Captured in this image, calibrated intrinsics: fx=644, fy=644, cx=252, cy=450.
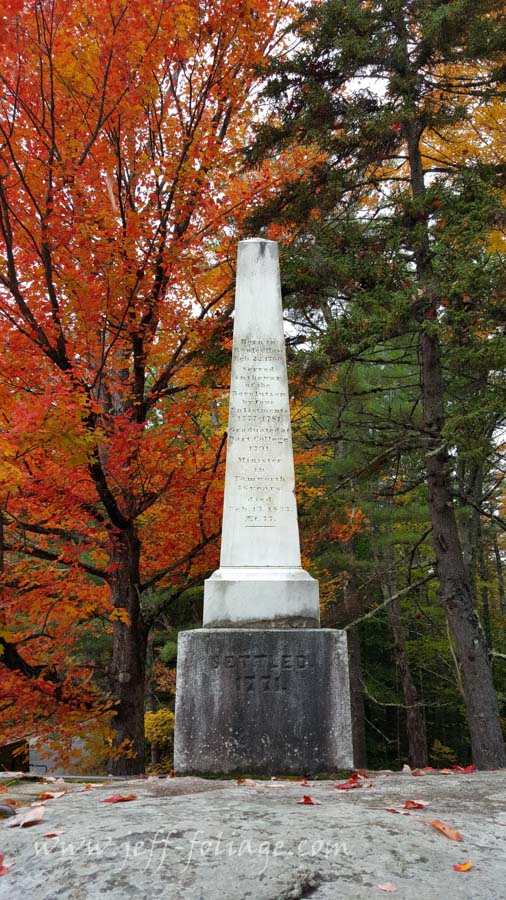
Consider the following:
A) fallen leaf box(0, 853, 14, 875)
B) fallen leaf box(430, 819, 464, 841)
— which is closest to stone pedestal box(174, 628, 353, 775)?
fallen leaf box(430, 819, 464, 841)

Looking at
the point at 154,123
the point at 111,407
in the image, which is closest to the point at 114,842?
the point at 111,407

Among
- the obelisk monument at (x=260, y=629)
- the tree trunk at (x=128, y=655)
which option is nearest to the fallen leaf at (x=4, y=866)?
the obelisk monument at (x=260, y=629)

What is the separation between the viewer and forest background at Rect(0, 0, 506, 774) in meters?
6.94

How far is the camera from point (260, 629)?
461 cm

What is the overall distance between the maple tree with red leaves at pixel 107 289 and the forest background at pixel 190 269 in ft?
0.13

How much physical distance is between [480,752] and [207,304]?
7.20 metres

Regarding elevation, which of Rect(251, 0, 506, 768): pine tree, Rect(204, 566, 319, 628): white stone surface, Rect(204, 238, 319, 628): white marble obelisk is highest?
Rect(251, 0, 506, 768): pine tree

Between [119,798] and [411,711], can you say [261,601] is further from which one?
[411,711]

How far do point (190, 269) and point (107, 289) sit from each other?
1431 millimetres

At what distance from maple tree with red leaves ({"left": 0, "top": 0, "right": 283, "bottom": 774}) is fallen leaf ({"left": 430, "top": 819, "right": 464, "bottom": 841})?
175 inches

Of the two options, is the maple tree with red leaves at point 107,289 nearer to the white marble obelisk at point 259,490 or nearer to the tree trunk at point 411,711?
the white marble obelisk at point 259,490

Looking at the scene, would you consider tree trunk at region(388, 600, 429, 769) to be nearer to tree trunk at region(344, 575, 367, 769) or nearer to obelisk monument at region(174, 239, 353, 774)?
tree trunk at region(344, 575, 367, 769)

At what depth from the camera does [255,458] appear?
5.37 m

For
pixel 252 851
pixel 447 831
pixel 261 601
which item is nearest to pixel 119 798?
pixel 252 851
